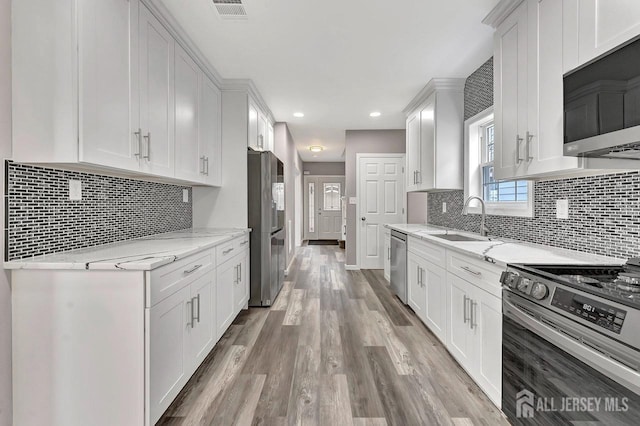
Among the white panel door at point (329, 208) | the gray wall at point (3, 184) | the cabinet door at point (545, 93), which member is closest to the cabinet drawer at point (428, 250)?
the cabinet door at point (545, 93)

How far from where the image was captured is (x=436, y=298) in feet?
8.69

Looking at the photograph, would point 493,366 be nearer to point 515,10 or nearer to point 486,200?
point 486,200

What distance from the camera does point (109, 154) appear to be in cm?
163

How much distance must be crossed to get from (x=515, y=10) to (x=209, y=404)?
312 centimetres

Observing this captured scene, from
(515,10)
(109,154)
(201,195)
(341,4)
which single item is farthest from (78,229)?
(515,10)

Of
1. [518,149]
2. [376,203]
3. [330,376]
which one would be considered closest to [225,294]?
[330,376]

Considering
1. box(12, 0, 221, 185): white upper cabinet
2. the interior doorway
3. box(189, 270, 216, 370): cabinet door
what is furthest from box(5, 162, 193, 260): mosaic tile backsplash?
the interior doorway

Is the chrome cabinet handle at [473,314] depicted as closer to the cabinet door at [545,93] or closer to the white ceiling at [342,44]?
the cabinet door at [545,93]

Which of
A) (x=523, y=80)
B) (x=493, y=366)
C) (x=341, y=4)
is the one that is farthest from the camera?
(x=341, y=4)

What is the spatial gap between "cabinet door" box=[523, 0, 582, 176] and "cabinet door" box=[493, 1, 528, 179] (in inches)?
2.3

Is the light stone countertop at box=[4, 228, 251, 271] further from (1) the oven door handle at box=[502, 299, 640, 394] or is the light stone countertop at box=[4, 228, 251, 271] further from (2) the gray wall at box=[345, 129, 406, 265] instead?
(2) the gray wall at box=[345, 129, 406, 265]

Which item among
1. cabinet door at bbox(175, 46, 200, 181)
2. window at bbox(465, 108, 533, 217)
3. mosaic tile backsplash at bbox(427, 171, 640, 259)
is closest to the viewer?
mosaic tile backsplash at bbox(427, 171, 640, 259)

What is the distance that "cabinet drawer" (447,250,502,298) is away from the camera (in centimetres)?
171

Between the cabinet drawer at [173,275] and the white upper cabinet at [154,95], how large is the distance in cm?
66
